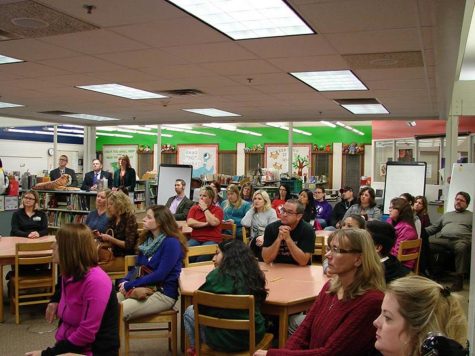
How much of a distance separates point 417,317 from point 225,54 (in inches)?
150

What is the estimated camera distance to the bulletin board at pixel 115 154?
21.2 metres

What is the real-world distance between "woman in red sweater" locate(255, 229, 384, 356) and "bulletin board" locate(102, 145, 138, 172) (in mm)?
19218

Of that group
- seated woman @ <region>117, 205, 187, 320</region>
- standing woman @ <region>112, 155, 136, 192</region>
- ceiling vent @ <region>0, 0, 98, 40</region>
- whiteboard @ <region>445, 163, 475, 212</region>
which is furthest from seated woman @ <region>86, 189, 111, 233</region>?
whiteboard @ <region>445, 163, 475, 212</region>

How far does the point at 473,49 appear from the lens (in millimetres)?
6090

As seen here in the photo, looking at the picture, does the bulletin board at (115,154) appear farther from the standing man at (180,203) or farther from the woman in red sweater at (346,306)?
the woman in red sweater at (346,306)

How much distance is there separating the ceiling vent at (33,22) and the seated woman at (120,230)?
178cm

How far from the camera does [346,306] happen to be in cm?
234

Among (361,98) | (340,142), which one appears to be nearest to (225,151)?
(340,142)

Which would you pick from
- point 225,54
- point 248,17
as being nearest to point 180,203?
point 225,54

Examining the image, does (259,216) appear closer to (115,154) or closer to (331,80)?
(331,80)

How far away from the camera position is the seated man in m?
6.71

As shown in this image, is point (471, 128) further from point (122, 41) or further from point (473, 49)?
point (122, 41)

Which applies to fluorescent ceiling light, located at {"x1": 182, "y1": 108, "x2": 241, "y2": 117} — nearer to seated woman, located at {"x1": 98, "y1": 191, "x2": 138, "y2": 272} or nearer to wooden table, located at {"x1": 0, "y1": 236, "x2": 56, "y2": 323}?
seated woman, located at {"x1": 98, "y1": 191, "x2": 138, "y2": 272}

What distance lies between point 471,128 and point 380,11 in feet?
26.0
